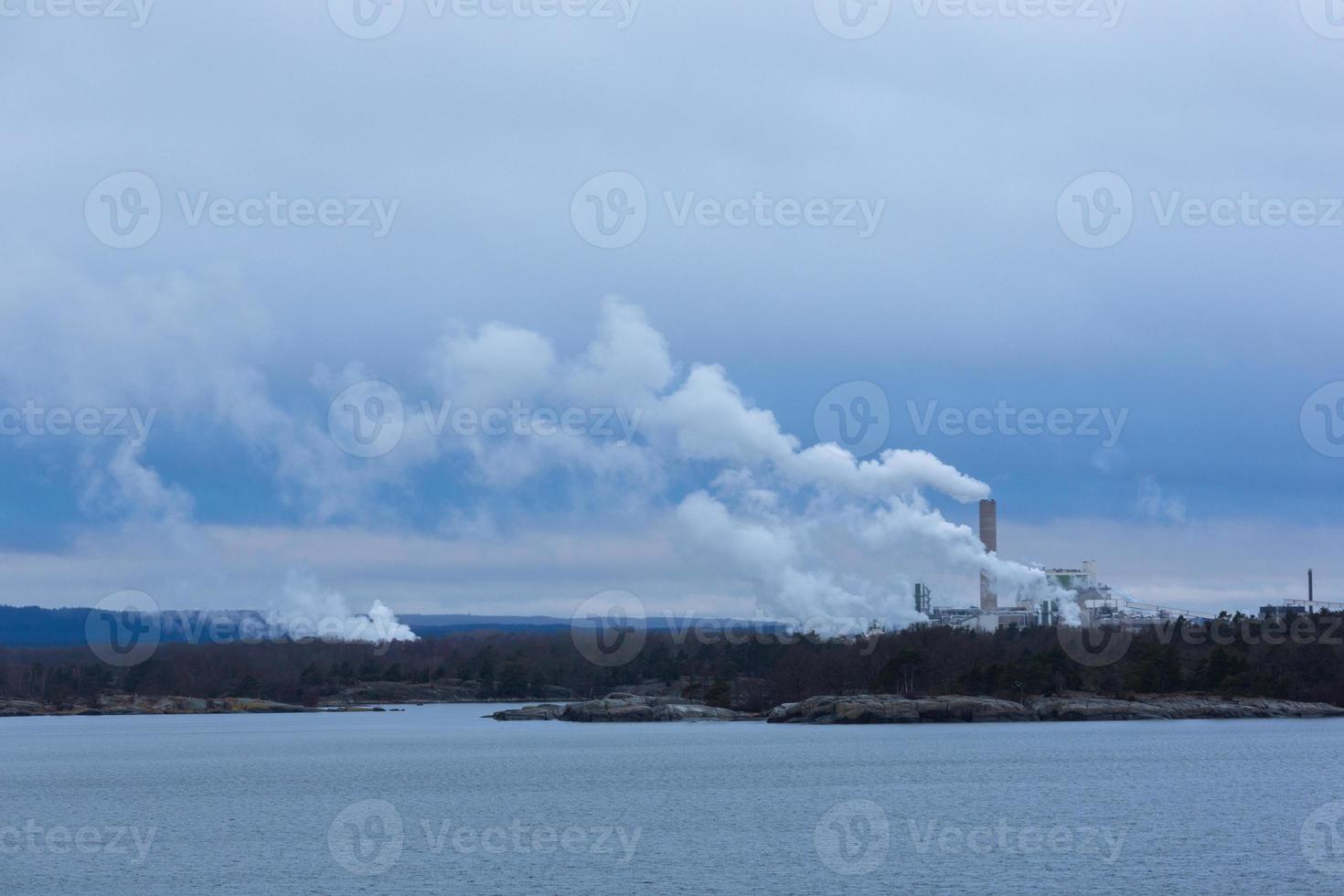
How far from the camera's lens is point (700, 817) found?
63156 millimetres

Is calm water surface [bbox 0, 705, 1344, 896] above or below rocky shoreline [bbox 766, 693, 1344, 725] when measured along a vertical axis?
below

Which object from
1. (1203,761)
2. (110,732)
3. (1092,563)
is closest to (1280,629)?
(1092,563)

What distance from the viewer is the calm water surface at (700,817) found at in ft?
152

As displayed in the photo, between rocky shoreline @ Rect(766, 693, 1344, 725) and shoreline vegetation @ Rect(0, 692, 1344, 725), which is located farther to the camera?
shoreline vegetation @ Rect(0, 692, 1344, 725)

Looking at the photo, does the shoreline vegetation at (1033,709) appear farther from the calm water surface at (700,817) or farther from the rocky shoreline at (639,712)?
the calm water surface at (700,817)

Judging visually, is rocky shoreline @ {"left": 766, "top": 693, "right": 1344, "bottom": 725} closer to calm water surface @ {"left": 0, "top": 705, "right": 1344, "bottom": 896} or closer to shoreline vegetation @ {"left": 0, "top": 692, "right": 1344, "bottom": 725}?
shoreline vegetation @ {"left": 0, "top": 692, "right": 1344, "bottom": 725}

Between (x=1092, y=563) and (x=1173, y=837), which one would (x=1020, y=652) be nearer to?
(x=1092, y=563)

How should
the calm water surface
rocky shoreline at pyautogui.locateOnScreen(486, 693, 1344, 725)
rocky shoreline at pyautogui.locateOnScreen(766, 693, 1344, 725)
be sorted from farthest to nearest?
1. rocky shoreline at pyautogui.locateOnScreen(486, 693, 1344, 725)
2. rocky shoreline at pyautogui.locateOnScreen(766, 693, 1344, 725)
3. the calm water surface

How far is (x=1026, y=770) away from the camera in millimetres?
84312

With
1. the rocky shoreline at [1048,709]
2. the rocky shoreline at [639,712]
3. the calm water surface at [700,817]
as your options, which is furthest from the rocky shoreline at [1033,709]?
the calm water surface at [700,817]

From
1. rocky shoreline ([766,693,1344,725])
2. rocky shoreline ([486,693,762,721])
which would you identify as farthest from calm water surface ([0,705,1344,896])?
rocky shoreline ([486,693,762,721])

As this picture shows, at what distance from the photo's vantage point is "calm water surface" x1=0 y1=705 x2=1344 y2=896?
152ft

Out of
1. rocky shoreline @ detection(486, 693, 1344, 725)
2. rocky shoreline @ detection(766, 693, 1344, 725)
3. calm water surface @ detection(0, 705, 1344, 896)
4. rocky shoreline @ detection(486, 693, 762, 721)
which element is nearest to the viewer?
calm water surface @ detection(0, 705, 1344, 896)

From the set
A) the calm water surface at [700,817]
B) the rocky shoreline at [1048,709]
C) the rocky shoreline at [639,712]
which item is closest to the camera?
the calm water surface at [700,817]
